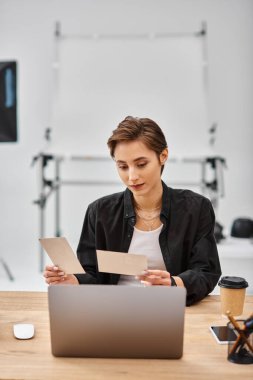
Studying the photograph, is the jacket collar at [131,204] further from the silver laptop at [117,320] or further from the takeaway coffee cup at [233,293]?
the silver laptop at [117,320]

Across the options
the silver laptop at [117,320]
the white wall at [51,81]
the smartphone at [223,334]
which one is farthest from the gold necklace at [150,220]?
the white wall at [51,81]

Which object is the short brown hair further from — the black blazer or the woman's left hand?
the woman's left hand

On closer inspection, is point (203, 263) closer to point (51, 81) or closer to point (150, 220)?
point (150, 220)

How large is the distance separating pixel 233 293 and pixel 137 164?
502 mm

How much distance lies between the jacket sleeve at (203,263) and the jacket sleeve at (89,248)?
307 millimetres

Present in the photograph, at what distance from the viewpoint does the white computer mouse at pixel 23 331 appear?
1.06 meters

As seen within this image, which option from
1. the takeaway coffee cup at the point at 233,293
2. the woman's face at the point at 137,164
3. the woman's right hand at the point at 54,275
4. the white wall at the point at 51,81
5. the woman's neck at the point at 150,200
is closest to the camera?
the takeaway coffee cup at the point at 233,293

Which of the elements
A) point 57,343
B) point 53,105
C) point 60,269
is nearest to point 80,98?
point 53,105

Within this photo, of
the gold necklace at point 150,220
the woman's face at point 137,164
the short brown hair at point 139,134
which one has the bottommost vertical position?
the gold necklace at point 150,220

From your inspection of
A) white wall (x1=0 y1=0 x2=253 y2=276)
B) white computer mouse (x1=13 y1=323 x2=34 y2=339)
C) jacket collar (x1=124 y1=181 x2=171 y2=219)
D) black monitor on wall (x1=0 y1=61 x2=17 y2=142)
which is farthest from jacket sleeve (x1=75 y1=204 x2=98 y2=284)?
black monitor on wall (x1=0 y1=61 x2=17 y2=142)

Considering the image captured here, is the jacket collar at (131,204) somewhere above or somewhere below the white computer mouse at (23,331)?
above

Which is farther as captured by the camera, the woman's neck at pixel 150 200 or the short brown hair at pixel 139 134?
the woman's neck at pixel 150 200

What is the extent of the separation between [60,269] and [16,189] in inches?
106

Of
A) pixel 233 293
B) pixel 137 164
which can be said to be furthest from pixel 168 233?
pixel 233 293
